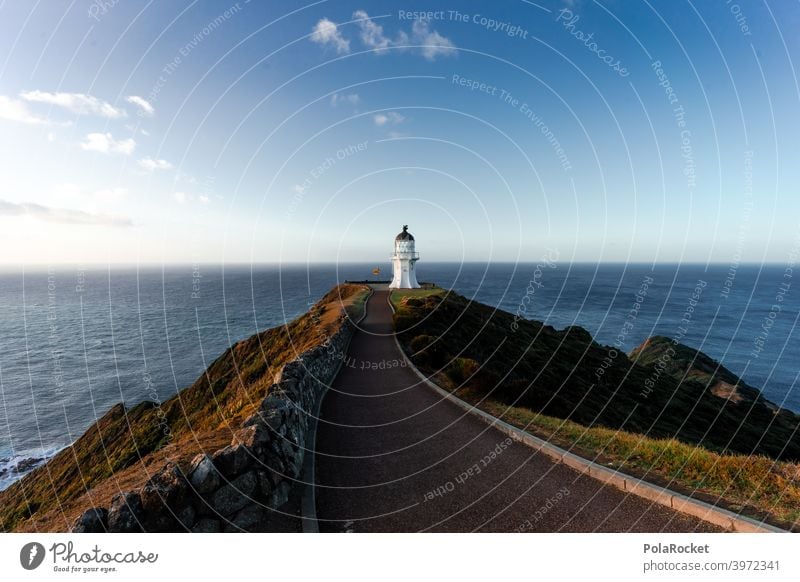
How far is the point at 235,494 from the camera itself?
23.4ft

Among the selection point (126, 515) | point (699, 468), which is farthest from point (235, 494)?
point (699, 468)

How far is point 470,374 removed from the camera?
15766 millimetres

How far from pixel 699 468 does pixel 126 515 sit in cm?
1141

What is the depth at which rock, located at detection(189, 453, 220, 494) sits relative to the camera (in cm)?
693

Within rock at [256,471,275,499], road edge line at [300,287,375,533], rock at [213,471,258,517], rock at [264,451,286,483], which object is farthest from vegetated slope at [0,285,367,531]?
rock at [213,471,258,517]

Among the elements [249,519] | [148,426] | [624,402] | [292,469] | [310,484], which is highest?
[292,469]

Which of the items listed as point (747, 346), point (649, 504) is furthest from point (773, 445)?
point (747, 346)

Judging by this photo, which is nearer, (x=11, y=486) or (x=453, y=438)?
(x=453, y=438)

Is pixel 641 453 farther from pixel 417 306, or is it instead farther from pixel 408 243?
pixel 408 243

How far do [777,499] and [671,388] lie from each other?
31505 mm

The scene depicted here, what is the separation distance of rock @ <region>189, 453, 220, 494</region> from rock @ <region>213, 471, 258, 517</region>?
18cm

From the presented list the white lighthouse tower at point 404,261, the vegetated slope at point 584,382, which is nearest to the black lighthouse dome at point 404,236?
the white lighthouse tower at point 404,261
